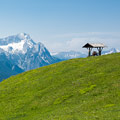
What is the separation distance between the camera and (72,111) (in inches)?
1292

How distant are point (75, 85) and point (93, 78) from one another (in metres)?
4.89

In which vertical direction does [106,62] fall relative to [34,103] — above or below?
above

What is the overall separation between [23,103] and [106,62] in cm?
2851

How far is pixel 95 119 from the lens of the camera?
83.1 feet

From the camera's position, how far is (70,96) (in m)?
42.0

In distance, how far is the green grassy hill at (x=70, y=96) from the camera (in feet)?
106

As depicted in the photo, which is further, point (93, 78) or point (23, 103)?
point (93, 78)

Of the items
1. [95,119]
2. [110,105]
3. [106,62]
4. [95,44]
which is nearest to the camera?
[95,119]

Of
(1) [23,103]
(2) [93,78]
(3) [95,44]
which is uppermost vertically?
(3) [95,44]

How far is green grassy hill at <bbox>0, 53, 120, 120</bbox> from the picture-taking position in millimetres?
32188

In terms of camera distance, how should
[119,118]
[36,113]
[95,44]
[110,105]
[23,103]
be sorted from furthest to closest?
1. [95,44]
2. [23,103]
3. [36,113]
4. [110,105]
5. [119,118]

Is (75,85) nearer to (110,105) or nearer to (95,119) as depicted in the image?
(110,105)

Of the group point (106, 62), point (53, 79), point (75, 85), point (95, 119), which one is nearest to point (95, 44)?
point (106, 62)

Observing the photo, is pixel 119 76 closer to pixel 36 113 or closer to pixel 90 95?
pixel 90 95
